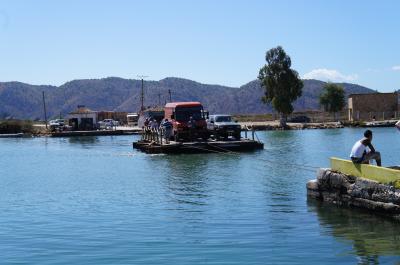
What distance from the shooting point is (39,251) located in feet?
46.4

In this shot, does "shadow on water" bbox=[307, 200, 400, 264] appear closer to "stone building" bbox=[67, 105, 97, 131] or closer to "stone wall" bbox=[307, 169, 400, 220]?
→ "stone wall" bbox=[307, 169, 400, 220]

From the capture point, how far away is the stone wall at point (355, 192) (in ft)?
51.8

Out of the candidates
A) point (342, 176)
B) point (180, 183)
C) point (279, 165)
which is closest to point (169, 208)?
point (342, 176)

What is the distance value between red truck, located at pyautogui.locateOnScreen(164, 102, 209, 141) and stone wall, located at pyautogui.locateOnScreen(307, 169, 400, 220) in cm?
2521

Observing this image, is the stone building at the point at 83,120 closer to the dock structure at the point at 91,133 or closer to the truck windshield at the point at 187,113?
the dock structure at the point at 91,133

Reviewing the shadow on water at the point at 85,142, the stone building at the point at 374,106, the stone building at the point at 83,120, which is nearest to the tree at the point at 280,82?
the stone building at the point at 374,106

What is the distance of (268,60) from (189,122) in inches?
2626

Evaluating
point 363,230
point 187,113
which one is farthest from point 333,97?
point 363,230

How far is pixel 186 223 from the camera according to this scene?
17047 millimetres

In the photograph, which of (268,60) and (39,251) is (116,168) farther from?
(268,60)

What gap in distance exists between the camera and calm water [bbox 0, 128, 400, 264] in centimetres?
1336

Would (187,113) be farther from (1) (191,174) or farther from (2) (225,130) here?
(1) (191,174)

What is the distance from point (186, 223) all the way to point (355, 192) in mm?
4876

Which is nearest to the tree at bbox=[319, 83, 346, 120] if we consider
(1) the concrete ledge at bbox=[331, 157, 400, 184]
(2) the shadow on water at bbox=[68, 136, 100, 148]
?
(2) the shadow on water at bbox=[68, 136, 100, 148]
